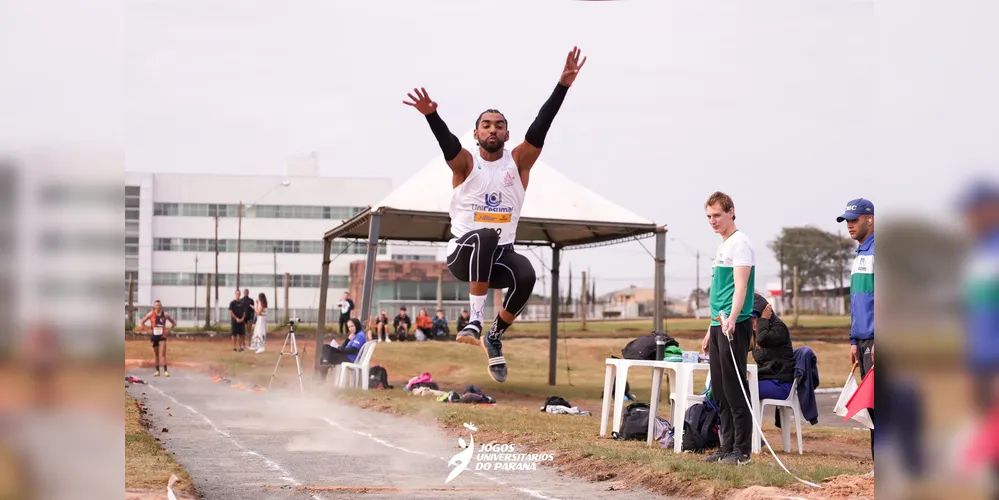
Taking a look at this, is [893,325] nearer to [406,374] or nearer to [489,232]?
[489,232]

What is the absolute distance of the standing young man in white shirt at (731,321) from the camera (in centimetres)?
753

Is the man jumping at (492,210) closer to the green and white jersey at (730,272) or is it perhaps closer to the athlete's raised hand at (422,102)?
the athlete's raised hand at (422,102)

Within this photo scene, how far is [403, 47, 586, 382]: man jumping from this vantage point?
6160 millimetres

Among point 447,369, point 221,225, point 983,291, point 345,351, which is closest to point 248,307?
point 447,369

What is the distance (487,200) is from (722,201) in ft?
7.10

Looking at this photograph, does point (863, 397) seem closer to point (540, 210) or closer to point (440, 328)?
point (540, 210)

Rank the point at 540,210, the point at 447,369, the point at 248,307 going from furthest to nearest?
the point at 447,369, the point at 248,307, the point at 540,210

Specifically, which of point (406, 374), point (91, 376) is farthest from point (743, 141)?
point (406, 374)

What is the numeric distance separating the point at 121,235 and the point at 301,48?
2.31 metres

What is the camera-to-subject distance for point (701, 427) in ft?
27.9

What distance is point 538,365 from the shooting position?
1728cm

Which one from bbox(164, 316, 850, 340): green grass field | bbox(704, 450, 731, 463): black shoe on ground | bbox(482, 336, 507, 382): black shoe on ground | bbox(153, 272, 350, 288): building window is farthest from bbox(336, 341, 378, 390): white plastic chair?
bbox(164, 316, 850, 340): green grass field

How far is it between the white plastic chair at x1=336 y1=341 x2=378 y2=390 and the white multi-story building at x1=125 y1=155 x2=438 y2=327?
165 centimetres

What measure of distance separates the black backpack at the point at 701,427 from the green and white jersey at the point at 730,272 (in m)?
1.08
